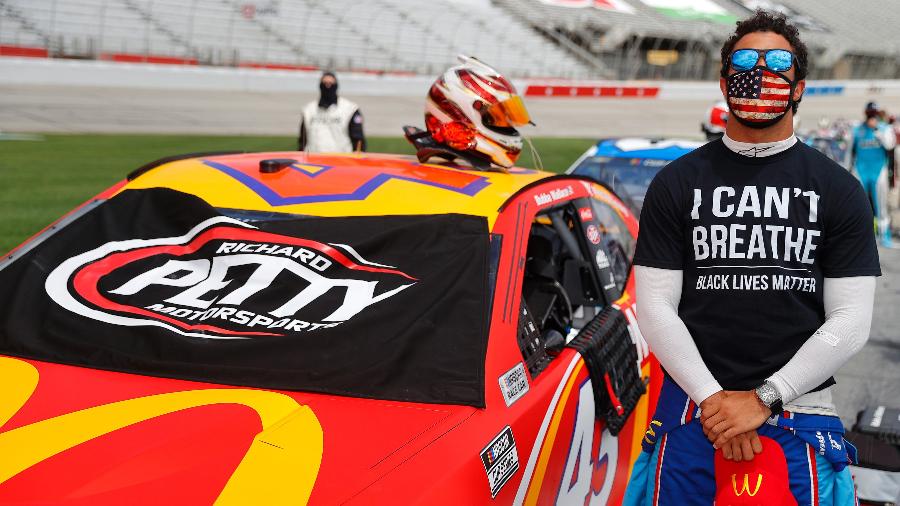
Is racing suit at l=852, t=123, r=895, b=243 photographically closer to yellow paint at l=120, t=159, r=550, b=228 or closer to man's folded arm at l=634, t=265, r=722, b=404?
yellow paint at l=120, t=159, r=550, b=228

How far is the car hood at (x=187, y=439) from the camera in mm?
1843

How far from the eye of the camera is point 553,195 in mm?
3441

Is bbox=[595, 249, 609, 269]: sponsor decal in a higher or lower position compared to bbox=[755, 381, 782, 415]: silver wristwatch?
lower

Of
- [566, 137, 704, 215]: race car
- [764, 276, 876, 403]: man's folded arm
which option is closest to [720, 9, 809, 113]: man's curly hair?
[764, 276, 876, 403]: man's folded arm

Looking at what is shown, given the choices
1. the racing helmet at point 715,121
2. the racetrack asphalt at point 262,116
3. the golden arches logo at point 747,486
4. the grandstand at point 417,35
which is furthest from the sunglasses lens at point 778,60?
the grandstand at point 417,35

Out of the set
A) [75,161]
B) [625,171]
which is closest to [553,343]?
[625,171]

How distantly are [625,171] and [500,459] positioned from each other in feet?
17.7

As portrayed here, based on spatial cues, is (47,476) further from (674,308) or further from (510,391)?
(674,308)

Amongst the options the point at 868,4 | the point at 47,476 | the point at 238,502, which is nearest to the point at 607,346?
the point at 238,502

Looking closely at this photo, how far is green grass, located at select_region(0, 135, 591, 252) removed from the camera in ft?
28.9

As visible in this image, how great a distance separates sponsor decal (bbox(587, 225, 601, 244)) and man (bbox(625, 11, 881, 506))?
1.52 m

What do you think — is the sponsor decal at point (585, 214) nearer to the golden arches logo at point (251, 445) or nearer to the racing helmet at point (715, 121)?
the golden arches logo at point (251, 445)

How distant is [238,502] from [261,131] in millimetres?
17464

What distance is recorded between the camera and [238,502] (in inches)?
70.5
